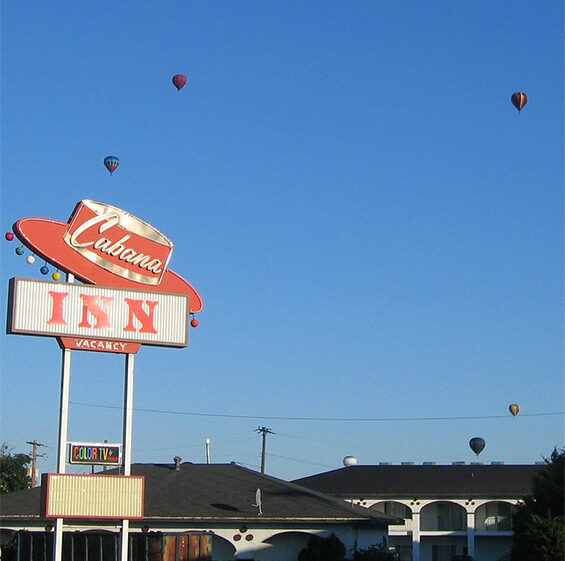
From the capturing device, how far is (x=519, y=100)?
42500 mm

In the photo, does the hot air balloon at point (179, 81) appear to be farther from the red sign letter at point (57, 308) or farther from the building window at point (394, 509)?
the building window at point (394, 509)

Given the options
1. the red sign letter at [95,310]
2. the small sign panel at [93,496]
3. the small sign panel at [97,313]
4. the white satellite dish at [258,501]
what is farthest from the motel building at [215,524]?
the red sign letter at [95,310]

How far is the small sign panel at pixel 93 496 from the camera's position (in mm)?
26484

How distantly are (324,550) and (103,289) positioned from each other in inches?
511

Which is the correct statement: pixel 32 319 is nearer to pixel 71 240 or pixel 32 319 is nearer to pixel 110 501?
pixel 71 240

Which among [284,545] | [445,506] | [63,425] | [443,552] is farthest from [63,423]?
[443,552]

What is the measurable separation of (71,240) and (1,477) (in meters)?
46.7

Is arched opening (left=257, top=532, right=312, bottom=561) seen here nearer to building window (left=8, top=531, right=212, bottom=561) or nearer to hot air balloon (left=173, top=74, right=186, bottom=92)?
building window (left=8, top=531, right=212, bottom=561)

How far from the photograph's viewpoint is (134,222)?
92.5 ft

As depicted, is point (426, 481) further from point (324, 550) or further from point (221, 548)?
point (324, 550)

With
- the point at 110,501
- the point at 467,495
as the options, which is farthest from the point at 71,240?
the point at 467,495

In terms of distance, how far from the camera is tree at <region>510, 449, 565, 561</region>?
91.7 feet

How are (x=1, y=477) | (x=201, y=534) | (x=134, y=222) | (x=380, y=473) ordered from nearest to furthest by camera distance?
(x=134, y=222), (x=201, y=534), (x=380, y=473), (x=1, y=477)

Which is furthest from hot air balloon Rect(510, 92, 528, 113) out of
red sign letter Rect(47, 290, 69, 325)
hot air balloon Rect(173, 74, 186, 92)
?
red sign letter Rect(47, 290, 69, 325)
